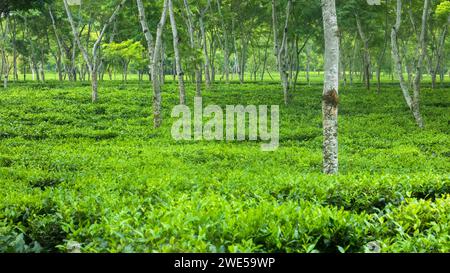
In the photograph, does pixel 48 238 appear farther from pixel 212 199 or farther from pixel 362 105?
pixel 362 105

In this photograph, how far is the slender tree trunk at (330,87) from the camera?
9844 millimetres

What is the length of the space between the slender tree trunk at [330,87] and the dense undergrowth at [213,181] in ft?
3.02

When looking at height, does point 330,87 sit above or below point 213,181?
above

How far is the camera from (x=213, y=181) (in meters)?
7.96

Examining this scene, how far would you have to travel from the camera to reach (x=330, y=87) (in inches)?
387

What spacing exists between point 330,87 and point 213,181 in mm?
3756

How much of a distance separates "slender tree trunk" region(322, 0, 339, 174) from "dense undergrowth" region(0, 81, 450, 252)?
36.3 inches

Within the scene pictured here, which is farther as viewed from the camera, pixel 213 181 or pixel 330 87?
pixel 330 87

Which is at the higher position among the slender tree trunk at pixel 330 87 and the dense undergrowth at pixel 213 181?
the slender tree trunk at pixel 330 87

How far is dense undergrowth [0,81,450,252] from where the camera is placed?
15.6 feet

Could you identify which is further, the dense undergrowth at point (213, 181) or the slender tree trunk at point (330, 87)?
the slender tree trunk at point (330, 87)

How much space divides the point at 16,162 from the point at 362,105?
18305 millimetres

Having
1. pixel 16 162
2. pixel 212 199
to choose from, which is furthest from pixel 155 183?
pixel 16 162
